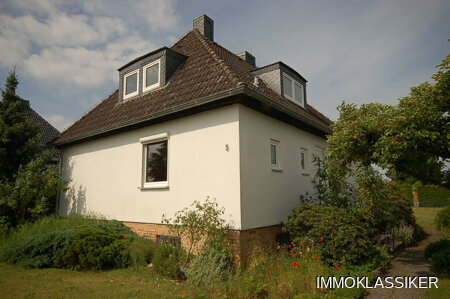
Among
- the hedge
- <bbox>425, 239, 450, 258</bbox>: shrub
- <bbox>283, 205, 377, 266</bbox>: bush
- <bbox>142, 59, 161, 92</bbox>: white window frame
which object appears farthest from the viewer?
the hedge

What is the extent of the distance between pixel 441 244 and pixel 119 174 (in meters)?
10.1

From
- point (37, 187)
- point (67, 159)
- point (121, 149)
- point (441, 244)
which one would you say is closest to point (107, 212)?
point (121, 149)

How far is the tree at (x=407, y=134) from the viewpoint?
18.9 ft

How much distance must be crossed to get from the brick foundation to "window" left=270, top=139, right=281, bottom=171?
1788 millimetres

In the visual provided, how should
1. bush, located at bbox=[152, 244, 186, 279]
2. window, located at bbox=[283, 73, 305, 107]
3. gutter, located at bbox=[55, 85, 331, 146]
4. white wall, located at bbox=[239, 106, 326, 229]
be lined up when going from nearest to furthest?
bush, located at bbox=[152, 244, 186, 279] < gutter, located at bbox=[55, 85, 331, 146] < white wall, located at bbox=[239, 106, 326, 229] < window, located at bbox=[283, 73, 305, 107]

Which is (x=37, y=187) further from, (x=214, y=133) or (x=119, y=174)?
(x=214, y=133)

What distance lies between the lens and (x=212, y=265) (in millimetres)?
6410

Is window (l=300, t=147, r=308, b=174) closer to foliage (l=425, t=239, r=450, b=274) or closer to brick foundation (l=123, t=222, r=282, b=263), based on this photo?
brick foundation (l=123, t=222, r=282, b=263)

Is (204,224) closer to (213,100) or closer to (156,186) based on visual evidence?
(156,186)

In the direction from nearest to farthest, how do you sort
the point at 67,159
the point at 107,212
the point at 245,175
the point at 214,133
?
the point at 245,175
the point at 214,133
the point at 107,212
the point at 67,159

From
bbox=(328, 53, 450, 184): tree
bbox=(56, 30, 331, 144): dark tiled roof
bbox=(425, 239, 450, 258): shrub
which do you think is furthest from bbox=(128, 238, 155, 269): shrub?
bbox=(425, 239, 450, 258): shrub

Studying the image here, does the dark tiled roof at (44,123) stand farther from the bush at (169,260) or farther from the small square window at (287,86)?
the small square window at (287,86)

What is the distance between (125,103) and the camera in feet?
37.8

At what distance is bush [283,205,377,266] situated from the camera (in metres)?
6.65
